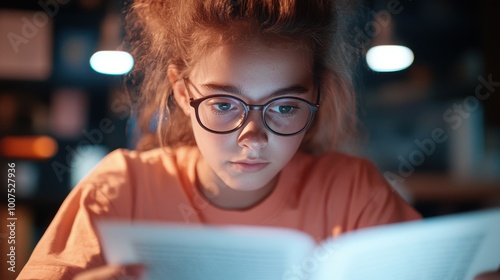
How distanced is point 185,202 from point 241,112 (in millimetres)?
148

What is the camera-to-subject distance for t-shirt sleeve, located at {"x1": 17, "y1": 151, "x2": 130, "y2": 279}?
0.66 metres

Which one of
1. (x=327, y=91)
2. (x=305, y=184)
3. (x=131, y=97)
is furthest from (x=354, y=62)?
(x=131, y=97)

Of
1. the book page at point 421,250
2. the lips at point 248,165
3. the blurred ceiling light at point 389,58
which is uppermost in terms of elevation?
the blurred ceiling light at point 389,58

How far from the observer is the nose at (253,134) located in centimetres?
68

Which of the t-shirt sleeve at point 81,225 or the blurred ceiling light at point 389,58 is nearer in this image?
the t-shirt sleeve at point 81,225

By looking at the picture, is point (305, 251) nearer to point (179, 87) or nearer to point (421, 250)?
point (421, 250)

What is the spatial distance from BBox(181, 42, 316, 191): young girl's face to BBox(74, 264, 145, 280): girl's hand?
6.1 inches

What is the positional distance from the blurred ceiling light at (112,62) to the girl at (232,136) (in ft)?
0.06

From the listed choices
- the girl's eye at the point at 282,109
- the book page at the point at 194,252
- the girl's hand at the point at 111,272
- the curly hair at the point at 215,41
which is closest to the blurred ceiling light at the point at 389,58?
the curly hair at the point at 215,41

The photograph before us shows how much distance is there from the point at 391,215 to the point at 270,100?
24 centimetres

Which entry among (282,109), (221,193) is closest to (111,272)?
(221,193)

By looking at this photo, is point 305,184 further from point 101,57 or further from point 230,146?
point 101,57

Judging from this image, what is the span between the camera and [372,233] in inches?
28.8

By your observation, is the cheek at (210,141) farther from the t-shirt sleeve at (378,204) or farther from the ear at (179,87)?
the t-shirt sleeve at (378,204)
